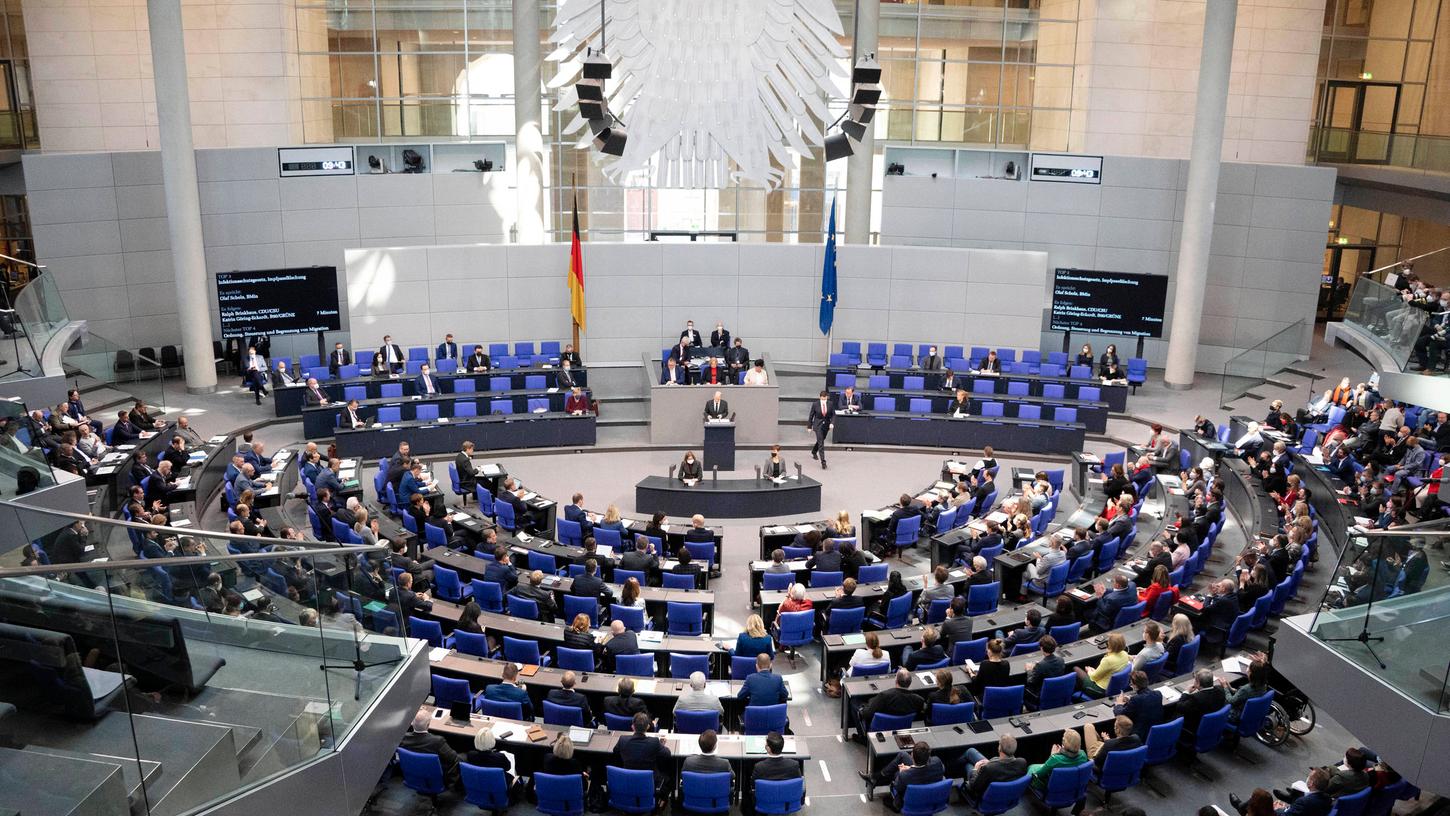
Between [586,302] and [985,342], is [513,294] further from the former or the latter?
[985,342]

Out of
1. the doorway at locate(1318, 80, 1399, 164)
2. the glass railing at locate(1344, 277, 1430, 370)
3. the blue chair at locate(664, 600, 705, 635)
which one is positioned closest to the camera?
the blue chair at locate(664, 600, 705, 635)

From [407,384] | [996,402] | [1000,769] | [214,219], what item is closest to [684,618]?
[1000,769]

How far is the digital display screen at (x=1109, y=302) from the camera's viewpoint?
23031mm

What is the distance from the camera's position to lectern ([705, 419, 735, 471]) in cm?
1802

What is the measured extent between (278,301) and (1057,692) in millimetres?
17506

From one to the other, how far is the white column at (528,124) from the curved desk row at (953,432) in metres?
8.32

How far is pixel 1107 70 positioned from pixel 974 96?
9.52ft

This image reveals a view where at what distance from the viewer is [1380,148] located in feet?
78.5

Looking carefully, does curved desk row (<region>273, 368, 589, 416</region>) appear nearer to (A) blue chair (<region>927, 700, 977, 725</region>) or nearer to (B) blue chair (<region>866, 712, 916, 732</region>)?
(B) blue chair (<region>866, 712, 916, 732</region>)

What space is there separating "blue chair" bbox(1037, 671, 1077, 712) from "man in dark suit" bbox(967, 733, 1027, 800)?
4.37 ft

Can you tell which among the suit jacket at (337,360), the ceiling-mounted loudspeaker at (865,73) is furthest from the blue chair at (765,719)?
the suit jacket at (337,360)

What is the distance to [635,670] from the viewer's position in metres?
10.6

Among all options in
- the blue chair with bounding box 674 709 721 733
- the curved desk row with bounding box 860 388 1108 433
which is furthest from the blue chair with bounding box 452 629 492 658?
the curved desk row with bounding box 860 388 1108 433

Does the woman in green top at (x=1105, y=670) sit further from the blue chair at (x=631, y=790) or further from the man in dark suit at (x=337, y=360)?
the man in dark suit at (x=337, y=360)
